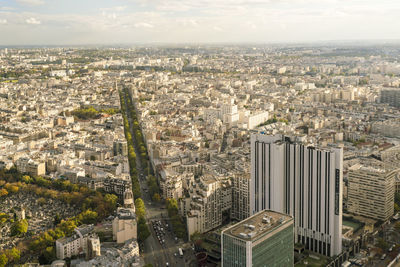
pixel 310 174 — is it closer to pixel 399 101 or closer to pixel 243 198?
pixel 243 198

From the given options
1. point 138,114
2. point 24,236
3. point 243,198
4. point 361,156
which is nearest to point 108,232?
point 24,236

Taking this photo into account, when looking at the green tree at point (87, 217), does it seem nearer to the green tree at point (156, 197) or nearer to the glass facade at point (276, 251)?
the green tree at point (156, 197)

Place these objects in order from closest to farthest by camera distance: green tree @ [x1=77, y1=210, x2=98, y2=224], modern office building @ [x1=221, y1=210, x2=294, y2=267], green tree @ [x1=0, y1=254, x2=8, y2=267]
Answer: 1. modern office building @ [x1=221, y1=210, x2=294, y2=267]
2. green tree @ [x1=0, y1=254, x2=8, y2=267]
3. green tree @ [x1=77, y1=210, x2=98, y2=224]

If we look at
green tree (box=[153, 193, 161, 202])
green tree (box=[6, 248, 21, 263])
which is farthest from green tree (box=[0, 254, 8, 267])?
green tree (box=[153, 193, 161, 202])

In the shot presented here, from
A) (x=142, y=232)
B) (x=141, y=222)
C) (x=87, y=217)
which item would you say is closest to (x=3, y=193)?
(x=87, y=217)

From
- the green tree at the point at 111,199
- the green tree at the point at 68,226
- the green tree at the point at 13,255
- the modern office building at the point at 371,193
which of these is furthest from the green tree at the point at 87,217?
the modern office building at the point at 371,193

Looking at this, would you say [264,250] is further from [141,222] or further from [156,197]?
[156,197]

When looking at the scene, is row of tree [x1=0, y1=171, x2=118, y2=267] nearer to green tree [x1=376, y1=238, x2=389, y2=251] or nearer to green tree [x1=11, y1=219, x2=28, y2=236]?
green tree [x1=11, y1=219, x2=28, y2=236]
